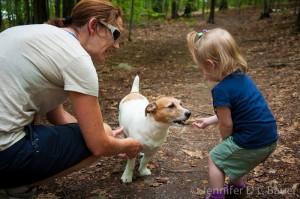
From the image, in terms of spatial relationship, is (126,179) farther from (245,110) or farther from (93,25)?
(93,25)

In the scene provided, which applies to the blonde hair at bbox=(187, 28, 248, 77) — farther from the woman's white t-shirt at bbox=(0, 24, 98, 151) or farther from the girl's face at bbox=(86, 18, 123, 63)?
the woman's white t-shirt at bbox=(0, 24, 98, 151)

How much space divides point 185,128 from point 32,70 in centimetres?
292

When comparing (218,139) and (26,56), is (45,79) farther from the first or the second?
(218,139)

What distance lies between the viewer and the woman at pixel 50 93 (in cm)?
214

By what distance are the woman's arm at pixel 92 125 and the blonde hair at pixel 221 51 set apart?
91 centimetres

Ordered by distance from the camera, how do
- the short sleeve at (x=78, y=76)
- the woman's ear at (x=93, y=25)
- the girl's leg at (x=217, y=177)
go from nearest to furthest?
the short sleeve at (x=78, y=76) → the woman's ear at (x=93, y=25) → the girl's leg at (x=217, y=177)

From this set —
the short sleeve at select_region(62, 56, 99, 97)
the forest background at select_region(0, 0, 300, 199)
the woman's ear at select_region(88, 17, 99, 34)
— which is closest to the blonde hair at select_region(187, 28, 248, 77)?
the woman's ear at select_region(88, 17, 99, 34)

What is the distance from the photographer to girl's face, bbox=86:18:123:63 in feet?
7.91

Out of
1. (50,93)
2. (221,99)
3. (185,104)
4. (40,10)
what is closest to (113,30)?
(50,93)

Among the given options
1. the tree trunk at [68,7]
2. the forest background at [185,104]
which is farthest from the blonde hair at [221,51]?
the tree trunk at [68,7]

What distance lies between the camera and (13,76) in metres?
2.14

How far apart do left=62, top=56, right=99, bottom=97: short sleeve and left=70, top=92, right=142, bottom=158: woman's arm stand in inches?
1.9

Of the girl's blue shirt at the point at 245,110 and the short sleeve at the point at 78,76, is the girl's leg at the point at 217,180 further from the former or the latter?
the short sleeve at the point at 78,76

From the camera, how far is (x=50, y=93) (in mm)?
2320
